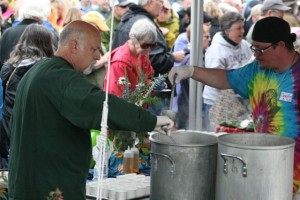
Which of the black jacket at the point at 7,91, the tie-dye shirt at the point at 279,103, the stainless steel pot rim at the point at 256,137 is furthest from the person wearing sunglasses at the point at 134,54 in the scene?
the stainless steel pot rim at the point at 256,137

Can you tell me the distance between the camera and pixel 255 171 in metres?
2.89

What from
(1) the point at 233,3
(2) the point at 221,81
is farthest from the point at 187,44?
(2) the point at 221,81

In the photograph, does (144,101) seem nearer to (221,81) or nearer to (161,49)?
(221,81)

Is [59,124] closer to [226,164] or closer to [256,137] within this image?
[226,164]

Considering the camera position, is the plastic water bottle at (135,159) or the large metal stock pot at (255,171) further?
the plastic water bottle at (135,159)

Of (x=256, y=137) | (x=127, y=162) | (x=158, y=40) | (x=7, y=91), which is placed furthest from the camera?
(x=158, y=40)

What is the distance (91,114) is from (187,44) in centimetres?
483

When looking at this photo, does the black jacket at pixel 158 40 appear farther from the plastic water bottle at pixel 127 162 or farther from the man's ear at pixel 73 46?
the man's ear at pixel 73 46

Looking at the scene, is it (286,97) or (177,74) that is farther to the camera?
(177,74)

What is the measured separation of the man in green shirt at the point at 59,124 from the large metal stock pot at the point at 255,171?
0.32 metres

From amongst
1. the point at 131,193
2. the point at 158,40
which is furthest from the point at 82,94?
the point at 158,40

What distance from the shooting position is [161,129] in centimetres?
295

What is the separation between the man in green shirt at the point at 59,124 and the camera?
2793 mm

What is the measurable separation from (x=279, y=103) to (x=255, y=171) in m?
0.73
